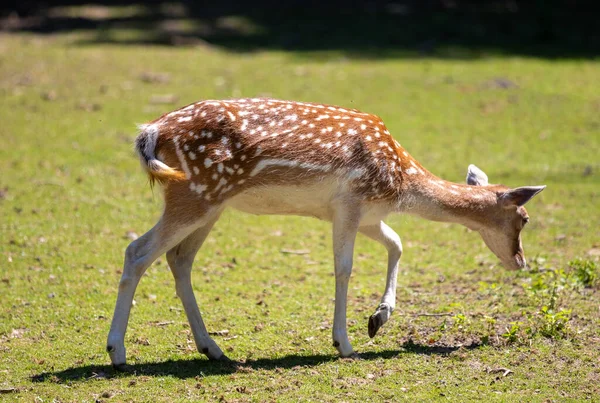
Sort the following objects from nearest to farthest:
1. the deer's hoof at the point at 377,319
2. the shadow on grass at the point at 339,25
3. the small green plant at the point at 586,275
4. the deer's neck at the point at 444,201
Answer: the deer's hoof at the point at 377,319 → the deer's neck at the point at 444,201 → the small green plant at the point at 586,275 → the shadow on grass at the point at 339,25

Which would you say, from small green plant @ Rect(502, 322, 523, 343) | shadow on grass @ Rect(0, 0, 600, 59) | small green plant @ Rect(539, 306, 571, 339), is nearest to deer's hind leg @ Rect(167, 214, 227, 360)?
small green plant @ Rect(502, 322, 523, 343)

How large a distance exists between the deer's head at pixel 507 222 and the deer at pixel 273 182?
3 centimetres

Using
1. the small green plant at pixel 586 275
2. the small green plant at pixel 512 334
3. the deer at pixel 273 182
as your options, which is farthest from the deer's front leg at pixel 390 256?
the small green plant at pixel 586 275

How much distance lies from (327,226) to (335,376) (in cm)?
421

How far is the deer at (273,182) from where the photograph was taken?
20.4 feet

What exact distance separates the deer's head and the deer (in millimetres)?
26

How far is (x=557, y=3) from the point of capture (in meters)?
21.7

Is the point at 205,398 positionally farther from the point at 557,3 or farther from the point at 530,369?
the point at 557,3

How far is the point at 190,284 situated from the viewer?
664 cm

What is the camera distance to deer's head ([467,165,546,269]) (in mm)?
6980

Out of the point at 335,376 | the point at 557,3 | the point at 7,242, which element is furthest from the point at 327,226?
the point at 557,3

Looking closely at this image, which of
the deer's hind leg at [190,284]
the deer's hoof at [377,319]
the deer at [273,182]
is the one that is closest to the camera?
the deer at [273,182]

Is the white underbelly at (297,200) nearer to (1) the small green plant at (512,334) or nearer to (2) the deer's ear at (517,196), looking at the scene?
(2) the deer's ear at (517,196)

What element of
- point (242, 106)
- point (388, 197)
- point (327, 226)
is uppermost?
point (242, 106)
